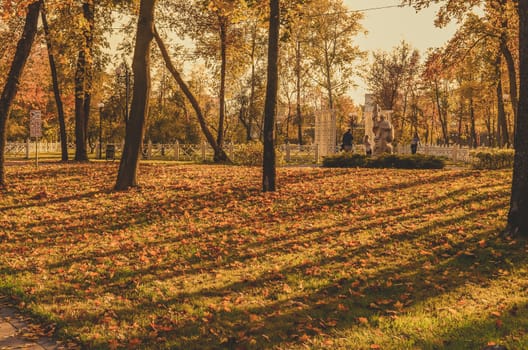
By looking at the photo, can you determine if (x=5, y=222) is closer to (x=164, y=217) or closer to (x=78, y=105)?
(x=164, y=217)

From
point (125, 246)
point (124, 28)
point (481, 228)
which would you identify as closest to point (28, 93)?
point (124, 28)

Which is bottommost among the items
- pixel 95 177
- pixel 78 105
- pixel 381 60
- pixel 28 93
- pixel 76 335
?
pixel 76 335

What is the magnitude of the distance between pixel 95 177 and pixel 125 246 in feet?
28.1

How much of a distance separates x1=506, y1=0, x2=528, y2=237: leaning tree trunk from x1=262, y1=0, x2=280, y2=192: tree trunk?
6.61 m

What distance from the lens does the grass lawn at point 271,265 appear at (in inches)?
212

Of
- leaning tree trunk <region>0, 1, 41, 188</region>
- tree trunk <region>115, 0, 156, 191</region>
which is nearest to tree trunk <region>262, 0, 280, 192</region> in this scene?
tree trunk <region>115, 0, 156, 191</region>

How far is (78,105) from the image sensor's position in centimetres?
2445

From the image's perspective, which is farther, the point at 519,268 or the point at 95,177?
the point at 95,177

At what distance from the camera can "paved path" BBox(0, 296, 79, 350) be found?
16.2 ft

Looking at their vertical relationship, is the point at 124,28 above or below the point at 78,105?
above

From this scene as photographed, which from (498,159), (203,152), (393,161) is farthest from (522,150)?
(203,152)

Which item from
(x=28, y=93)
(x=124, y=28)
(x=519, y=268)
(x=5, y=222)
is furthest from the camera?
(x=28, y=93)

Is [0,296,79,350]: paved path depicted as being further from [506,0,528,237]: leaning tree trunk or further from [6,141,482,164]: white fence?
[6,141,482,164]: white fence

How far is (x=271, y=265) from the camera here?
26.2ft
